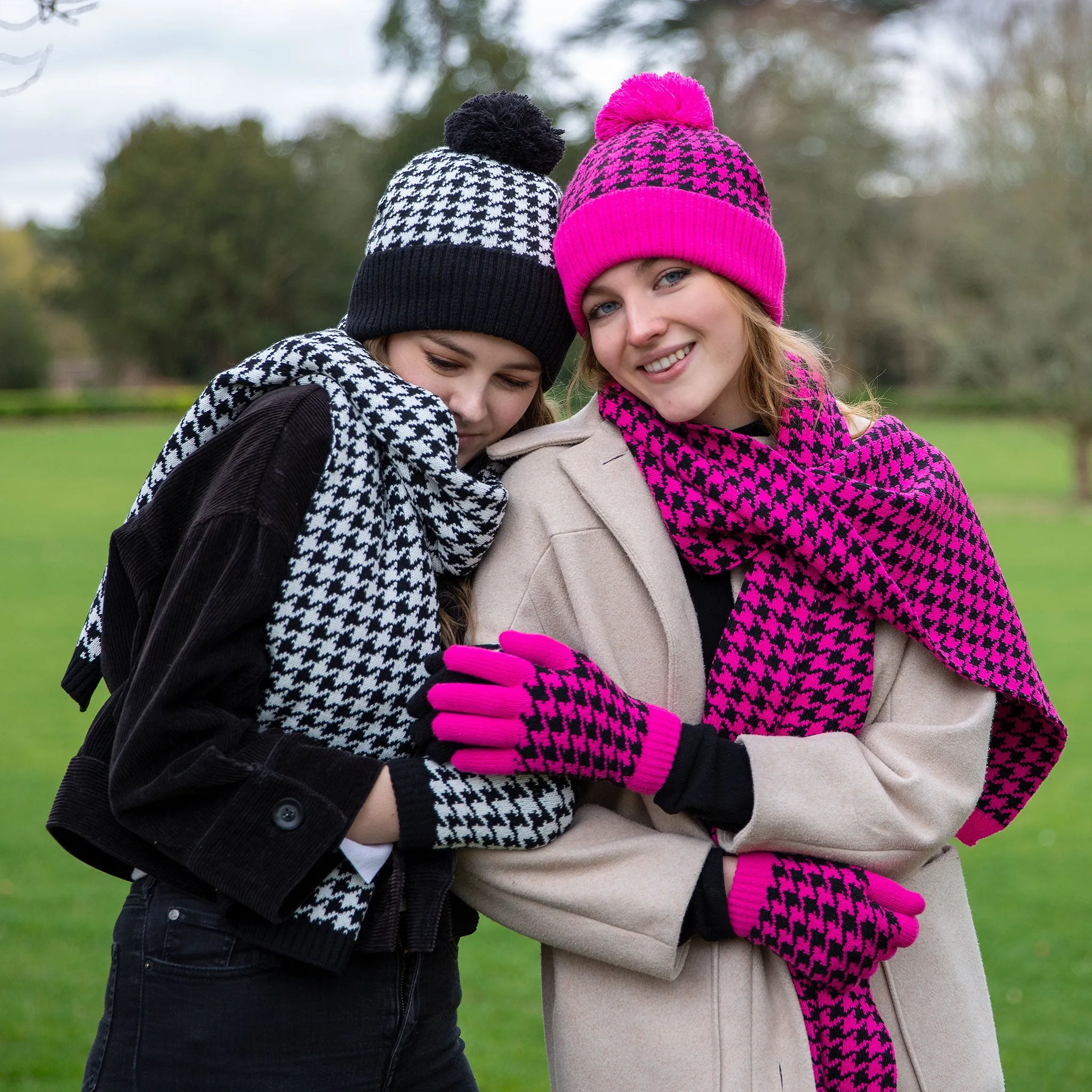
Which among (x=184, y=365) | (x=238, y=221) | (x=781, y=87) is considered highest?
(x=781, y=87)

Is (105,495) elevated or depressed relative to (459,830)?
depressed

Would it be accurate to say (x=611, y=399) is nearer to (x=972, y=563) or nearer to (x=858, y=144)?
(x=972, y=563)

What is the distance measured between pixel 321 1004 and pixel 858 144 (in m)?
34.7

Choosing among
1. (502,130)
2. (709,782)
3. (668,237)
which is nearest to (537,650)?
(709,782)

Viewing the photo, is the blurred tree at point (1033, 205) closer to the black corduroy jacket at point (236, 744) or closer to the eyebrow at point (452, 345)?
the eyebrow at point (452, 345)

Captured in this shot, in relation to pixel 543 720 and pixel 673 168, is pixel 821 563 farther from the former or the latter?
pixel 673 168

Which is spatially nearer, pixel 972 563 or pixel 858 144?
pixel 972 563

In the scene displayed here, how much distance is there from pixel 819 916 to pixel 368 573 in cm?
77

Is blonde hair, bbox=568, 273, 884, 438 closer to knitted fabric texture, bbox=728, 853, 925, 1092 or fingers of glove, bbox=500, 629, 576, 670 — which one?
fingers of glove, bbox=500, 629, 576, 670

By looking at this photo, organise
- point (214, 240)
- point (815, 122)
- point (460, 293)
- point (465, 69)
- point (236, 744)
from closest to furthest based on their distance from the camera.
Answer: point (236, 744), point (460, 293), point (465, 69), point (815, 122), point (214, 240)

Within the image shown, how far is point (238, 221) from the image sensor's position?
141ft

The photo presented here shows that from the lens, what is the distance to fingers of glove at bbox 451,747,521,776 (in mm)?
1667

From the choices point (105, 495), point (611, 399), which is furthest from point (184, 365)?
point (611, 399)

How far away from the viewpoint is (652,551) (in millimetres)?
1888
